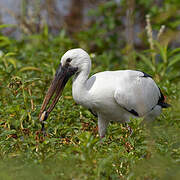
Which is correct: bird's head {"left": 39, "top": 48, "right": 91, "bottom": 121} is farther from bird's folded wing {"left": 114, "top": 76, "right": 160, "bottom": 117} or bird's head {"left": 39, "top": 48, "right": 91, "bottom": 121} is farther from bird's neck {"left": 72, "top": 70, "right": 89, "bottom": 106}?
bird's folded wing {"left": 114, "top": 76, "right": 160, "bottom": 117}

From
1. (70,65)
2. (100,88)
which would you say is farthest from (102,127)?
(70,65)

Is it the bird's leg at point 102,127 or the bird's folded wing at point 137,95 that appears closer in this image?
the bird's folded wing at point 137,95

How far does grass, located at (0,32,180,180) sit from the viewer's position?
2.90 meters

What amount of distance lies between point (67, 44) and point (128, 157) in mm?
4804

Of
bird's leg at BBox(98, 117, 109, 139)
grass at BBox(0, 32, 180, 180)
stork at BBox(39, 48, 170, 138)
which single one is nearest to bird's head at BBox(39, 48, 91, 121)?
stork at BBox(39, 48, 170, 138)

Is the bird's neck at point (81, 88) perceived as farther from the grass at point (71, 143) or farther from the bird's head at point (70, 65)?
the grass at point (71, 143)

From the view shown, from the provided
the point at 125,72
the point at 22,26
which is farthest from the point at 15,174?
the point at 22,26

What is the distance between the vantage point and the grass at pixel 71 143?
9.52 feet

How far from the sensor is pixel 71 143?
13.8 feet

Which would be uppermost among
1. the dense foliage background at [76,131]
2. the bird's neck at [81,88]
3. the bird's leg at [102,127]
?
the bird's neck at [81,88]

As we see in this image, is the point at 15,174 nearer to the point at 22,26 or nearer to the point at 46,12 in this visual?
the point at 22,26

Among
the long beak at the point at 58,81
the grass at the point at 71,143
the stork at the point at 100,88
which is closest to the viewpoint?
the grass at the point at 71,143

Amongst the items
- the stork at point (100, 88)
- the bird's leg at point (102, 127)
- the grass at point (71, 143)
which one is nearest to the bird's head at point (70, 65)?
the stork at point (100, 88)

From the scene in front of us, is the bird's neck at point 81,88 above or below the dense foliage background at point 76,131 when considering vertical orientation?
above
